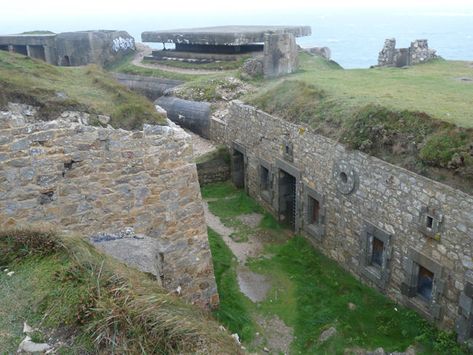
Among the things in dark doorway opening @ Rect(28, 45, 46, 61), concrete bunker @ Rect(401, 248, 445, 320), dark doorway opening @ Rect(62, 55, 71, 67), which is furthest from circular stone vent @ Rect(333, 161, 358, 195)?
dark doorway opening @ Rect(28, 45, 46, 61)

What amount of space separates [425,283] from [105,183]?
19.1 ft

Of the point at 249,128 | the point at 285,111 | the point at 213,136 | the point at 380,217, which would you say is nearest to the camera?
the point at 380,217

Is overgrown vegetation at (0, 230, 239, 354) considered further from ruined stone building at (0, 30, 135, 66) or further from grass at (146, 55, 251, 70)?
ruined stone building at (0, 30, 135, 66)

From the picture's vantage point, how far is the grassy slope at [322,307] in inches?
316

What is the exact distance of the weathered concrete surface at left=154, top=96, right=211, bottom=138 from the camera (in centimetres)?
1719

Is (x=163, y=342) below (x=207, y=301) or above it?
above

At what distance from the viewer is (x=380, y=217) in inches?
352

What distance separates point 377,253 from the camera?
9.53 meters

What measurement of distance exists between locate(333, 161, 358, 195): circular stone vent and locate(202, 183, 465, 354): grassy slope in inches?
74.2

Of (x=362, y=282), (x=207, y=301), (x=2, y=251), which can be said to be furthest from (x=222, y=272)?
(x=2, y=251)

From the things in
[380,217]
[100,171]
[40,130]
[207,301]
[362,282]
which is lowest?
[362,282]

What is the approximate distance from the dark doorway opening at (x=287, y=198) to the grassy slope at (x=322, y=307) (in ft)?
3.87

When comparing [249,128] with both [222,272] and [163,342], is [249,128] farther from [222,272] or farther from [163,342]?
[163,342]

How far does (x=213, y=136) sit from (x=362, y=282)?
841 cm
